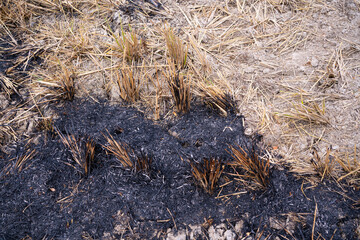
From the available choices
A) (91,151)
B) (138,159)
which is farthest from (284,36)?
(91,151)

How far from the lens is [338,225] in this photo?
1506 mm

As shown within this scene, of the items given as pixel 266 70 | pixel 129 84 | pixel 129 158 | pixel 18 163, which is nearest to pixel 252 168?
pixel 129 158

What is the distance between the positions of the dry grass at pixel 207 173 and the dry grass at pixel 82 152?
2.24ft

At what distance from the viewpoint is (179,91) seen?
6.09ft

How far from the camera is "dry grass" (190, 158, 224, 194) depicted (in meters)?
1.59

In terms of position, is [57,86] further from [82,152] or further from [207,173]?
[207,173]

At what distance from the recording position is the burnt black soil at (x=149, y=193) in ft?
5.20

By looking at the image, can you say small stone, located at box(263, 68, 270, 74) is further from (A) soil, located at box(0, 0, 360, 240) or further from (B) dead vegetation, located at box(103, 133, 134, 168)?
(B) dead vegetation, located at box(103, 133, 134, 168)

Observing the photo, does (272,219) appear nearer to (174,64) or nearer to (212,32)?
(174,64)

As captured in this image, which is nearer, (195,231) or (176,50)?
(195,231)

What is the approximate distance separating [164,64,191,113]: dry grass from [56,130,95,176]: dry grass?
0.65 m

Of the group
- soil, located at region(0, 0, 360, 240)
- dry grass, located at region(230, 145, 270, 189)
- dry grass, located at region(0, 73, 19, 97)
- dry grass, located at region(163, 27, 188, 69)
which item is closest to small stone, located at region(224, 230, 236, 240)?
soil, located at region(0, 0, 360, 240)

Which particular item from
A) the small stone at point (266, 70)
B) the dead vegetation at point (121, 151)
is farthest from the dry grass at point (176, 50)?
the dead vegetation at point (121, 151)

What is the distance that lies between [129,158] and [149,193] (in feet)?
0.84
